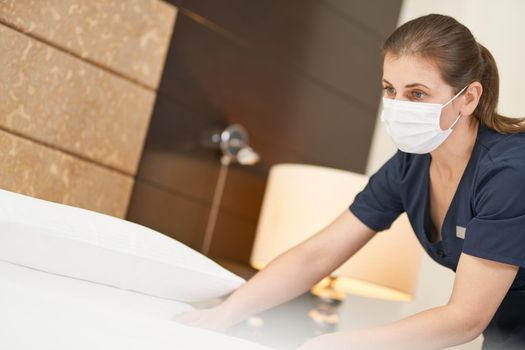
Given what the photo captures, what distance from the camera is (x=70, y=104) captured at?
208 centimetres

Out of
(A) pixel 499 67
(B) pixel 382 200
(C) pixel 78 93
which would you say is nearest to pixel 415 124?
(B) pixel 382 200

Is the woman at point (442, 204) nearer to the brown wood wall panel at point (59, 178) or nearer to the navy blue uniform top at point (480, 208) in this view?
the navy blue uniform top at point (480, 208)

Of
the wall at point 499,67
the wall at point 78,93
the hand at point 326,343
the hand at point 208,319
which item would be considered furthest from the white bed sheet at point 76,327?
the wall at point 499,67

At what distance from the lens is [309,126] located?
2.86 meters

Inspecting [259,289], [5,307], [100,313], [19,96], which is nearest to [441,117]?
[259,289]

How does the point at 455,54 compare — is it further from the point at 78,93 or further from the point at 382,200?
the point at 78,93

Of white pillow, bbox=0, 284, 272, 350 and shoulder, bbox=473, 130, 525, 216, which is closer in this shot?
white pillow, bbox=0, 284, 272, 350

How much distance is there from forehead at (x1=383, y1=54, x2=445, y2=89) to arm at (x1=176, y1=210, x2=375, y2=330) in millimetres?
412

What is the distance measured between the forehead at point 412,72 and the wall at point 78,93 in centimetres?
99

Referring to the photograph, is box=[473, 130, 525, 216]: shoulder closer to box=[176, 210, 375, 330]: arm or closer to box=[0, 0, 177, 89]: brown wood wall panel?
box=[176, 210, 375, 330]: arm

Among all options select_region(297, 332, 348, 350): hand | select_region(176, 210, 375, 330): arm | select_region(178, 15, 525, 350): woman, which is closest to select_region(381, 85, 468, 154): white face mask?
select_region(178, 15, 525, 350): woman

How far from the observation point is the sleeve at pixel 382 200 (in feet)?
5.83

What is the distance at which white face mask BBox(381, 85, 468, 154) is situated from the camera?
1.56m

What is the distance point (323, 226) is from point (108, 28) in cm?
98
